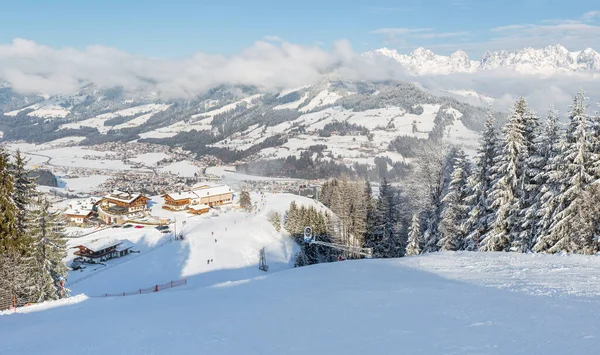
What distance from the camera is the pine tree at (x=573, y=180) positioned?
21594 millimetres

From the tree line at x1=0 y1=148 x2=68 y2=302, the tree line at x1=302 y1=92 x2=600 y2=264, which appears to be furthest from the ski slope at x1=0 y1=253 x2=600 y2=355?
the tree line at x1=0 y1=148 x2=68 y2=302

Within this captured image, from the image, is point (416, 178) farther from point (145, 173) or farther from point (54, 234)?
point (145, 173)

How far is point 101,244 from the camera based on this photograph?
176 feet

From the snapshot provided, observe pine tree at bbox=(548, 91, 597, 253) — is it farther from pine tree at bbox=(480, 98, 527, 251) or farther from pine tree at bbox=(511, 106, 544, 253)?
pine tree at bbox=(480, 98, 527, 251)

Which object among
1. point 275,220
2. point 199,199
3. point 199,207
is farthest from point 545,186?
point 199,199

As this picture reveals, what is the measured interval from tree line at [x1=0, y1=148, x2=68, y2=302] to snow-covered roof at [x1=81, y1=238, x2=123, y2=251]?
24.8m

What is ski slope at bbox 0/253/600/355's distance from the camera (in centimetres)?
926

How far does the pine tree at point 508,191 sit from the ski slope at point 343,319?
7072 millimetres

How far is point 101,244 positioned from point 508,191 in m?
48.2

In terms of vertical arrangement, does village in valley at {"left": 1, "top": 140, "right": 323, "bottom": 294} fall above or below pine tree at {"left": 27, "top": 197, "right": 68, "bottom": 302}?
below

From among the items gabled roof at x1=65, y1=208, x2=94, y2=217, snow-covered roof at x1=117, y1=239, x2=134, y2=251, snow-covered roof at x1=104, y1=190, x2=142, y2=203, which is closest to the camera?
snow-covered roof at x1=117, y1=239, x2=134, y2=251

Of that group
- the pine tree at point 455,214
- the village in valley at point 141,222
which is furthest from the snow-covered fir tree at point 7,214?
the pine tree at point 455,214

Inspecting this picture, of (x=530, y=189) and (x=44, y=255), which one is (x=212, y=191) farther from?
(x=530, y=189)

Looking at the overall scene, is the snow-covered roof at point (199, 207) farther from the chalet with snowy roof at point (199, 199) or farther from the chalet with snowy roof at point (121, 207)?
the chalet with snowy roof at point (121, 207)
